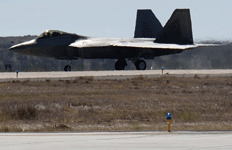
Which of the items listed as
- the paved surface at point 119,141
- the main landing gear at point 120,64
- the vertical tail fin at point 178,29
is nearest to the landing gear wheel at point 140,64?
the main landing gear at point 120,64

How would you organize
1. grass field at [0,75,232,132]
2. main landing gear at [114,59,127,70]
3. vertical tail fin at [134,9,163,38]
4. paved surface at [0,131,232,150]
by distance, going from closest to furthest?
paved surface at [0,131,232,150]
grass field at [0,75,232,132]
main landing gear at [114,59,127,70]
vertical tail fin at [134,9,163,38]

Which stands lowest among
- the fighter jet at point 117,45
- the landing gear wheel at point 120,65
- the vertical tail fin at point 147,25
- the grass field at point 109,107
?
the grass field at point 109,107

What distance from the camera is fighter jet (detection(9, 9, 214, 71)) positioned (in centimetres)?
5128

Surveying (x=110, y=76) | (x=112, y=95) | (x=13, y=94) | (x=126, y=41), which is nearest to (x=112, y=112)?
(x=112, y=95)

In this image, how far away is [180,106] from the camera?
2516cm

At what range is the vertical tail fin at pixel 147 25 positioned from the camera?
61.2 m

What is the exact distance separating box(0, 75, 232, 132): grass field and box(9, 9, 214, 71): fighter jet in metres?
12.5

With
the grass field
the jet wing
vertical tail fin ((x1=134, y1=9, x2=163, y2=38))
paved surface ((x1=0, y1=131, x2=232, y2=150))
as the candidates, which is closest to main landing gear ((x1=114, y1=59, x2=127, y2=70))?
the jet wing

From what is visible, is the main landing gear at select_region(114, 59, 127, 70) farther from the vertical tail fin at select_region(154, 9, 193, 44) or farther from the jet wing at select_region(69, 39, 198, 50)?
the vertical tail fin at select_region(154, 9, 193, 44)

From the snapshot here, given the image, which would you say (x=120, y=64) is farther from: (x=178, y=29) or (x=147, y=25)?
(x=147, y=25)

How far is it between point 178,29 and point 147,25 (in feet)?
20.9

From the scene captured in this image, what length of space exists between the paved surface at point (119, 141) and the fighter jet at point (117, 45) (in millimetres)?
37977

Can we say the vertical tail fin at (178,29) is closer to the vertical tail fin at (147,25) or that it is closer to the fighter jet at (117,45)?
the fighter jet at (117,45)

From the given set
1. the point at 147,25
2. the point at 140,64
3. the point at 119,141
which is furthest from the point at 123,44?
the point at 119,141
